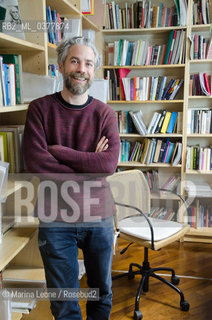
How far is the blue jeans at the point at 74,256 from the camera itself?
1.51 m

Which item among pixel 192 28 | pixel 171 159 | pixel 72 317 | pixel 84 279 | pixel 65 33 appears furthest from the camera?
pixel 171 159

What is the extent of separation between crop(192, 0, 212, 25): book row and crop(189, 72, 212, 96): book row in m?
0.48

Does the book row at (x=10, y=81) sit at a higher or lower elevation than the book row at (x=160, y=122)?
higher

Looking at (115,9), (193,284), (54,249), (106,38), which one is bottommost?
(193,284)

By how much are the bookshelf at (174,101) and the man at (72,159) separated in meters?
1.67

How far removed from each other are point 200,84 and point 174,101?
0.30 meters

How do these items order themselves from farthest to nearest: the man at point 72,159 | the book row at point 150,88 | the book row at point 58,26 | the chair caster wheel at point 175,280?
the book row at point 150,88, the chair caster wheel at point 175,280, the book row at point 58,26, the man at point 72,159

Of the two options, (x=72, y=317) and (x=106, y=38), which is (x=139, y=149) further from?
(x=72, y=317)

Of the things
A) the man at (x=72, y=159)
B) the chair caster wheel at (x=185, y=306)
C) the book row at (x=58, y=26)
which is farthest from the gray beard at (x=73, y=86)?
the chair caster wheel at (x=185, y=306)

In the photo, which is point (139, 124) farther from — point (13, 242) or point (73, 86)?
point (13, 242)

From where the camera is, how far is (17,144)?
1.57 m

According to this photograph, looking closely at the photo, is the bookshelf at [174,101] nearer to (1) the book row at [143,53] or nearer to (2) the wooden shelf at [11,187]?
(1) the book row at [143,53]

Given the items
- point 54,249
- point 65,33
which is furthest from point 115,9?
point 54,249

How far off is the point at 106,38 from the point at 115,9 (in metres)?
0.32
